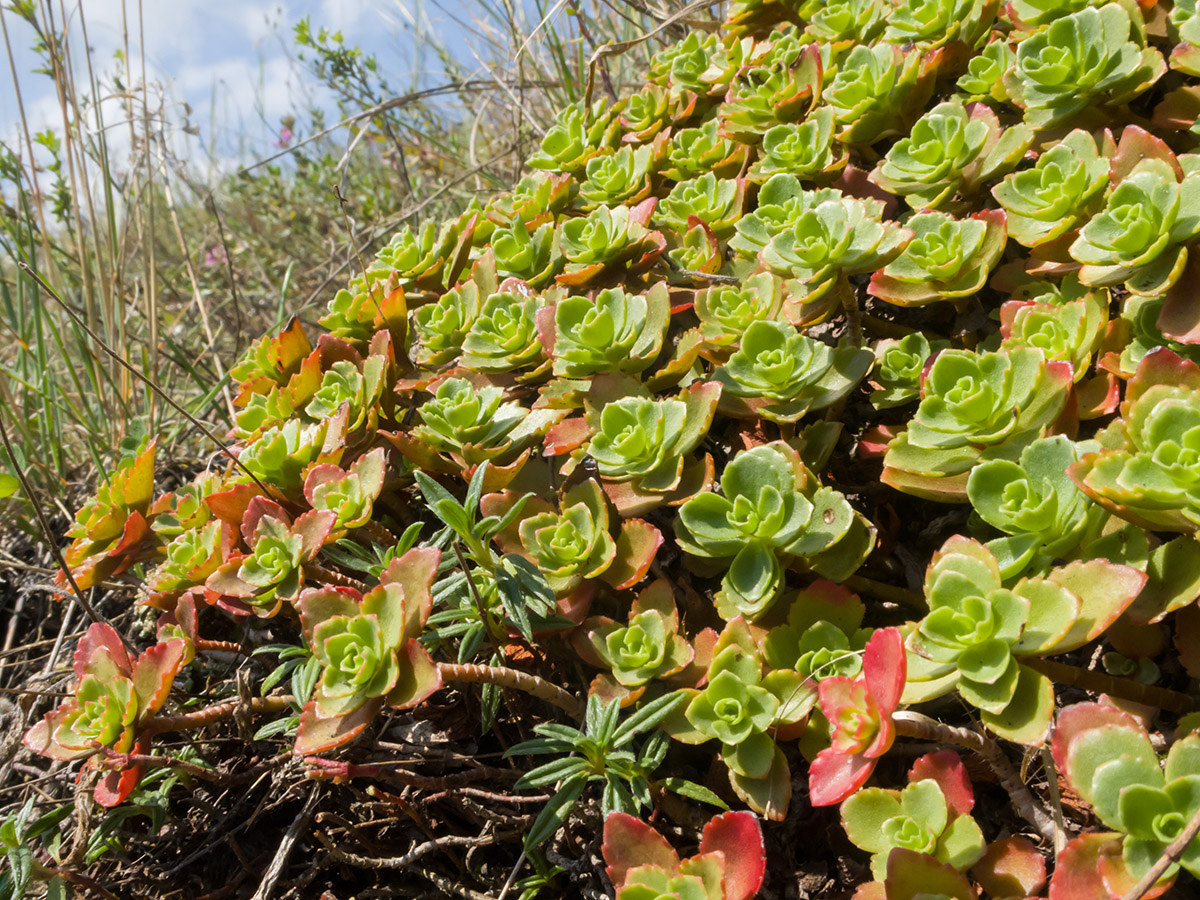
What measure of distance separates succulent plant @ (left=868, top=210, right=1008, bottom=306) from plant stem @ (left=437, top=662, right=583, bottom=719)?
91 cm

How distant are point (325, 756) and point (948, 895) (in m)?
1.10

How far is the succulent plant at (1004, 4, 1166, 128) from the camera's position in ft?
5.28

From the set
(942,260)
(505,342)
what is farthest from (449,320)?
(942,260)

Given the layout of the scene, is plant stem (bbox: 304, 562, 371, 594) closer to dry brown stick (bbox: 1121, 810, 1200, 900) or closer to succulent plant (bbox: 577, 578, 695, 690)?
succulent plant (bbox: 577, 578, 695, 690)

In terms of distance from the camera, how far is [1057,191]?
59.8 inches

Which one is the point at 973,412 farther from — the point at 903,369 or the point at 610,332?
the point at 610,332

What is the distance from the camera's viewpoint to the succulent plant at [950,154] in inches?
65.7

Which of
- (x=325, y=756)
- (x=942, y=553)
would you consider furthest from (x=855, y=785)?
(x=325, y=756)

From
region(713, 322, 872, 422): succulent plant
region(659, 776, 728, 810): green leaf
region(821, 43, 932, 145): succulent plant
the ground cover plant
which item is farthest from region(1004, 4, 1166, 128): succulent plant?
region(659, 776, 728, 810): green leaf

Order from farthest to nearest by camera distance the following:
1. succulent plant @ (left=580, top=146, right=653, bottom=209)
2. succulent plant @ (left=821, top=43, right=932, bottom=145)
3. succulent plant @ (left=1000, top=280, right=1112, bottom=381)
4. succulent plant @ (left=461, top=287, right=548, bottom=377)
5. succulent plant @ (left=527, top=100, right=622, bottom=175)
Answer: succulent plant @ (left=527, top=100, right=622, bottom=175), succulent plant @ (left=580, top=146, right=653, bottom=209), succulent plant @ (left=821, top=43, right=932, bottom=145), succulent plant @ (left=461, top=287, right=548, bottom=377), succulent plant @ (left=1000, top=280, right=1112, bottom=381)

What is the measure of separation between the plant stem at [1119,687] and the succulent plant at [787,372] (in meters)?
0.54

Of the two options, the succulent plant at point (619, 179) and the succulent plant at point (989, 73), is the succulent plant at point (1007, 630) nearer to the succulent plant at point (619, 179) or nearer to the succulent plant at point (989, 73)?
the succulent plant at point (989, 73)

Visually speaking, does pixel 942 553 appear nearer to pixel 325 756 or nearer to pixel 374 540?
pixel 374 540

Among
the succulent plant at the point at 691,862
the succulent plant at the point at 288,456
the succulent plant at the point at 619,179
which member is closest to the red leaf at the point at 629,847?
the succulent plant at the point at 691,862
